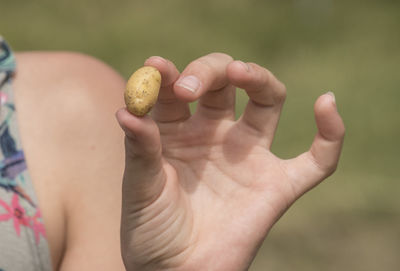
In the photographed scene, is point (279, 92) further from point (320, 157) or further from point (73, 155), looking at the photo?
point (73, 155)

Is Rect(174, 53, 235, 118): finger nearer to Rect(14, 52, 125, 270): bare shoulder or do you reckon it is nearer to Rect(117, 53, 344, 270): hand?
Rect(117, 53, 344, 270): hand

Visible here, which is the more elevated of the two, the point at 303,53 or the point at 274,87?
the point at 274,87

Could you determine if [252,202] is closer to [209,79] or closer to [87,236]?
[209,79]

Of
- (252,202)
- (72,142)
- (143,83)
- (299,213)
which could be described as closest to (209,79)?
(143,83)

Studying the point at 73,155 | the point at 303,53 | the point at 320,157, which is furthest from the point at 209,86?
the point at 303,53

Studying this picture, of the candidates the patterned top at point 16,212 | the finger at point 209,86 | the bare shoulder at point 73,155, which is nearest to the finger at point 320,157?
the finger at point 209,86
